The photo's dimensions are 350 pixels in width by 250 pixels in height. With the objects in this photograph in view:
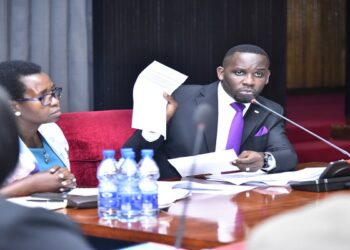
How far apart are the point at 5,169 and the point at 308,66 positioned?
10.9 metres

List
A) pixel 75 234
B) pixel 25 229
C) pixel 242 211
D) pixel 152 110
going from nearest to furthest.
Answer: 1. pixel 25 229
2. pixel 75 234
3. pixel 242 211
4. pixel 152 110

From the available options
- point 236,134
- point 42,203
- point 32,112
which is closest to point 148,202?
point 42,203

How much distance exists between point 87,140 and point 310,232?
371cm

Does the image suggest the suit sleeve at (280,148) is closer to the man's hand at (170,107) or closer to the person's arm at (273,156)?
the person's arm at (273,156)

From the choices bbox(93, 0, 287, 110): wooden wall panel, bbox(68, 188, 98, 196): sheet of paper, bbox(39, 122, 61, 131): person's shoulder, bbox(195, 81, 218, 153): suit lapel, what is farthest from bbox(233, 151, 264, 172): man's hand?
bbox(93, 0, 287, 110): wooden wall panel

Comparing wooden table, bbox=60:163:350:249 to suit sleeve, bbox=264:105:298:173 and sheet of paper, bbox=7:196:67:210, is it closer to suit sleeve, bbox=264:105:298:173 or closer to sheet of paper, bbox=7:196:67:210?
sheet of paper, bbox=7:196:67:210

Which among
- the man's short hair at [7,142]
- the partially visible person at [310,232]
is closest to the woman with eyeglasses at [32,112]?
the man's short hair at [7,142]

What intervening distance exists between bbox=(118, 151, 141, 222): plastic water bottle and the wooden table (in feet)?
0.20

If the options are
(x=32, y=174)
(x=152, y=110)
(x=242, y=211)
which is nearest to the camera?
(x=242, y=211)

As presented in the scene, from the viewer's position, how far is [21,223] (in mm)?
1299

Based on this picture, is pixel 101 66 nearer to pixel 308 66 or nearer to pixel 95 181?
pixel 95 181

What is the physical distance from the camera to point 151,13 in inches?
231

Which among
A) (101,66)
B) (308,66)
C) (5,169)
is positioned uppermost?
(5,169)

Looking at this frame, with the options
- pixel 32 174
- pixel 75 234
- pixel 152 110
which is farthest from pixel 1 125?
pixel 152 110
